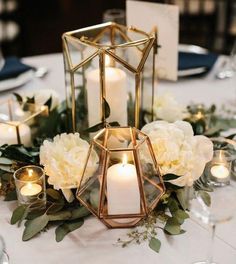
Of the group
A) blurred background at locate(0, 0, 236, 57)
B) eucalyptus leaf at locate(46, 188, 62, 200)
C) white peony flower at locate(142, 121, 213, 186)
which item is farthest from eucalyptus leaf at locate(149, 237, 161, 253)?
blurred background at locate(0, 0, 236, 57)

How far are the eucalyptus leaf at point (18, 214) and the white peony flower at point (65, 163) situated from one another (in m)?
0.08

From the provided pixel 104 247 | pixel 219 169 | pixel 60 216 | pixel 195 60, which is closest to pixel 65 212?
pixel 60 216

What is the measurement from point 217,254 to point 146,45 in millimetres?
486

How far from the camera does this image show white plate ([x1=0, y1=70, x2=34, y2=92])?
5.32 ft

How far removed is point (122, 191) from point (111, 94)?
268 mm

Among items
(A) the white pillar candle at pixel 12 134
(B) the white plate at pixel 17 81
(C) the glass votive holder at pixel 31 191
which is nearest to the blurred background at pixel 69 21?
(B) the white plate at pixel 17 81

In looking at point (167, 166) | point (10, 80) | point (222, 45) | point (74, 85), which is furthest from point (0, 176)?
point (222, 45)

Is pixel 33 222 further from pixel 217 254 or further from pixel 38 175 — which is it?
pixel 217 254

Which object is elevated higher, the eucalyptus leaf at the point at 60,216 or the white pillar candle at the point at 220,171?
the white pillar candle at the point at 220,171

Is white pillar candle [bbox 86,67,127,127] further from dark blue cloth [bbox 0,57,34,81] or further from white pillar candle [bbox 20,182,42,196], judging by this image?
dark blue cloth [bbox 0,57,34,81]

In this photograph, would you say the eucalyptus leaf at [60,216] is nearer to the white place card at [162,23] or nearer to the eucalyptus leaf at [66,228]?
the eucalyptus leaf at [66,228]

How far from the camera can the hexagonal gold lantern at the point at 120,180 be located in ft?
3.10

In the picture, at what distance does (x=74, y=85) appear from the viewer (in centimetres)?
113

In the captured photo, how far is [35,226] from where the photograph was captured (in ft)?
3.18
